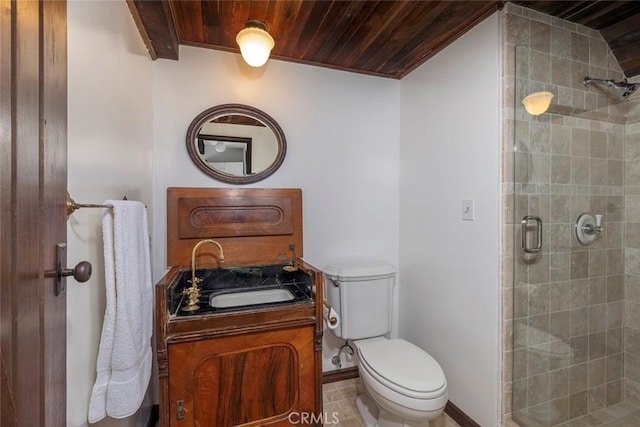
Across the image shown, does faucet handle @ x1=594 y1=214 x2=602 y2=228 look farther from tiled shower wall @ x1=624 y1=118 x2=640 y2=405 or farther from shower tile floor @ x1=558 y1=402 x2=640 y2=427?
shower tile floor @ x1=558 y1=402 x2=640 y2=427

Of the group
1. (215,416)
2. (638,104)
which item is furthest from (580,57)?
(215,416)

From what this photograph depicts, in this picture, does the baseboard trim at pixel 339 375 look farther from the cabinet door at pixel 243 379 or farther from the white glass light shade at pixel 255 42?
the white glass light shade at pixel 255 42

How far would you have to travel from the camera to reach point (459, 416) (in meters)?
1.55

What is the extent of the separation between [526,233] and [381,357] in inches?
37.6

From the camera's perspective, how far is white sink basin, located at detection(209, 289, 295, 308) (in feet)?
4.69

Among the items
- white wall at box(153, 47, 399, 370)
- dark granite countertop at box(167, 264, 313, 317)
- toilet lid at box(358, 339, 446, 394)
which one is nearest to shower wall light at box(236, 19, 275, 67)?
white wall at box(153, 47, 399, 370)

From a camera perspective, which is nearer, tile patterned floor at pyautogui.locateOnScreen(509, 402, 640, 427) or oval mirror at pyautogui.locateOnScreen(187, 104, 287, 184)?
tile patterned floor at pyautogui.locateOnScreen(509, 402, 640, 427)

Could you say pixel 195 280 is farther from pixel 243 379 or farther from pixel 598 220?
pixel 598 220

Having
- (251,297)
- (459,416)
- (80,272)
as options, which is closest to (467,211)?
(459,416)

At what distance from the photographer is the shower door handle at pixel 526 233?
1.39 m

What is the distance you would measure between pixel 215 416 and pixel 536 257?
1662mm

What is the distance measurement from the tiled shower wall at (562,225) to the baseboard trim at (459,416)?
20cm

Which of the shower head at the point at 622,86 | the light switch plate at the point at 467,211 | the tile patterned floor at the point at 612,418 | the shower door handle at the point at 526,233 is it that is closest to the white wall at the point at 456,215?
the light switch plate at the point at 467,211

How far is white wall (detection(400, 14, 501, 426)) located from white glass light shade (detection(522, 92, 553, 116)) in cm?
18
